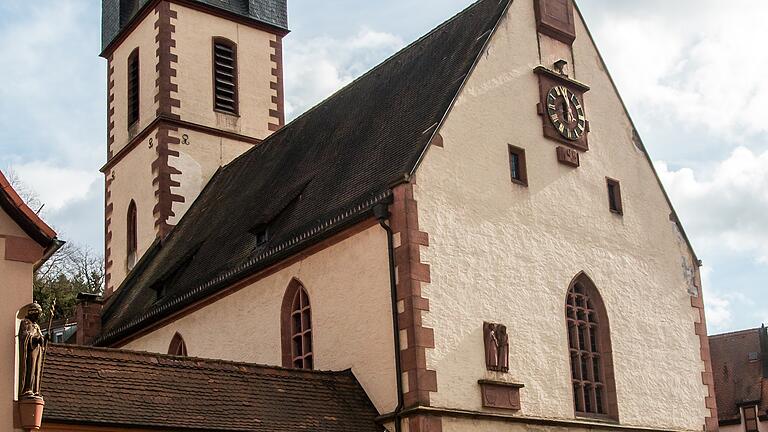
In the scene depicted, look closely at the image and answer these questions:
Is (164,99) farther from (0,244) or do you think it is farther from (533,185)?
(0,244)

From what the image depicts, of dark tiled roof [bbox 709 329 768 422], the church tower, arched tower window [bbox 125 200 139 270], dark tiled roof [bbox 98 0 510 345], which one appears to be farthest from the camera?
dark tiled roof [bbox 709 329 768 422]

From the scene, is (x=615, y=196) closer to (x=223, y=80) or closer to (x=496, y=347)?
(x=496, y=347)

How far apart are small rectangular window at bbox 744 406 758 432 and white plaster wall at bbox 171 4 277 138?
18.8 m

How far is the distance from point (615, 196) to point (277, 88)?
13728mm

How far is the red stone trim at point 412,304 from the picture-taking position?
17750 mm

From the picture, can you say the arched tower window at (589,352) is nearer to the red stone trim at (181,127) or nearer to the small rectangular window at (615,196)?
the small rectangular window at (615,196)

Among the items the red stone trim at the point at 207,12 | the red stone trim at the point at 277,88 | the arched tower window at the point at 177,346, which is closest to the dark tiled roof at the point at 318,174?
the arched tower window at the point at 177,346

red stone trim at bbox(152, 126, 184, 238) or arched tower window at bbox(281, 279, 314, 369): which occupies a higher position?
red stone trim at bbox(152, 126, 184, 238)

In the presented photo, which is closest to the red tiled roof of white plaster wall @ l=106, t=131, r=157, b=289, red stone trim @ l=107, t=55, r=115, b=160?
white plaster wall @ l=106, t=131, r=157, b=289

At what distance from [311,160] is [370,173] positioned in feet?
13.4

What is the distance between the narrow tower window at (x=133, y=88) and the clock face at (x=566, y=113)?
15.0 metres

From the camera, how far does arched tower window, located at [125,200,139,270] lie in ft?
105

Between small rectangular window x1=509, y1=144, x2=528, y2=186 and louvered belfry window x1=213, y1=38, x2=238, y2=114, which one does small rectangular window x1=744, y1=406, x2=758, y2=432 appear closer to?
louvered belfry window x1=213, y1=38, x2=238, y2=114

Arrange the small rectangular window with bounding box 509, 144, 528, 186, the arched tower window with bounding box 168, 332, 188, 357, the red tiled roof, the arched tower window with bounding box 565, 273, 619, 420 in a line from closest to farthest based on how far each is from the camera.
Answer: the red tiled roof
the arched tower window with bounding box 565, 273, 619, 420
the small rectangular window with bounding box 509, 144, 528, 186
the arched tower window with bounding box 168, 332, 188, 357
